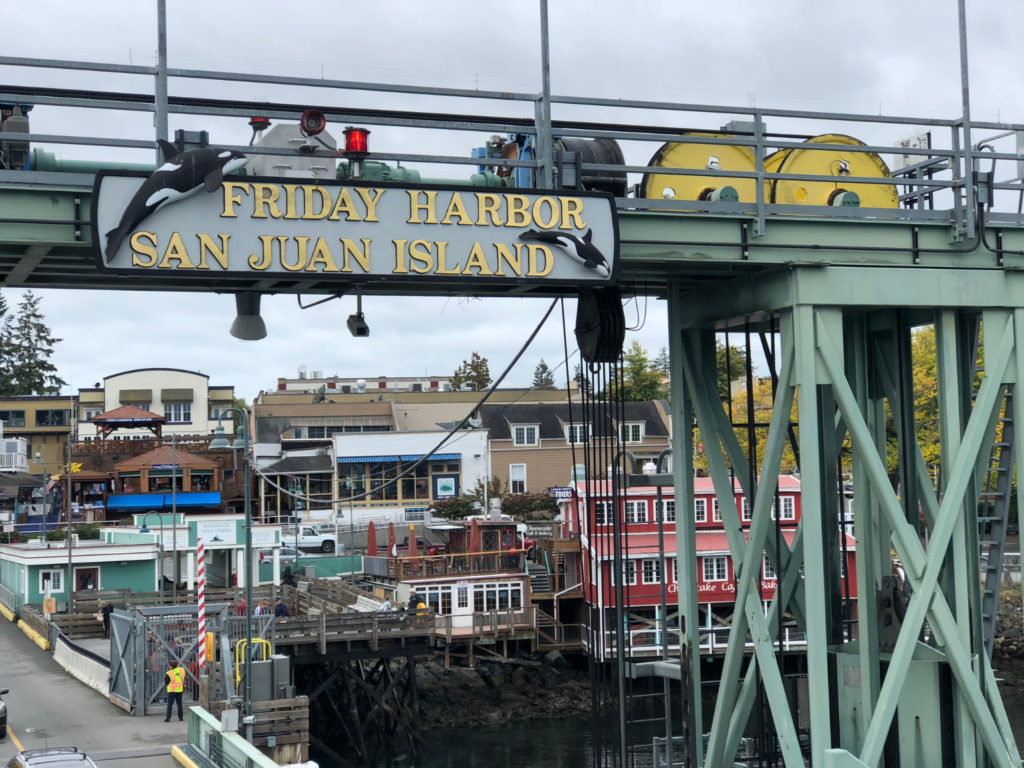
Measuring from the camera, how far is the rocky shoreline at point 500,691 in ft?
175

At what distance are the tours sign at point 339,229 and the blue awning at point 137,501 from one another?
249 ft

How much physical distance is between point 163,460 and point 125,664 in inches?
2058

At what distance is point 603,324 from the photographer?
12.8 m

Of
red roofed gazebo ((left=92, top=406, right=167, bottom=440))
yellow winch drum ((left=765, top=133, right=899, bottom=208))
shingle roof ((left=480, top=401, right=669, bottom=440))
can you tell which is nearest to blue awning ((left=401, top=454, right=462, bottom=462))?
shingle roof ((left=480, top=401, right=669, bottom=440))

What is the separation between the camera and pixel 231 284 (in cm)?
1041

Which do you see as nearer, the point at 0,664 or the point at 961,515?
the point at 961,515

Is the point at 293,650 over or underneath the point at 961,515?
underneath

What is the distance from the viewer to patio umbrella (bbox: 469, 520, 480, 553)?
63.7 meters

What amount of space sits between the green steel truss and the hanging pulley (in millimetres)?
733

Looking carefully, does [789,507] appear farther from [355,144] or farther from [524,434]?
[355,144]

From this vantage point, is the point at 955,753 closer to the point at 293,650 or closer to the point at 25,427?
the point at 293,650

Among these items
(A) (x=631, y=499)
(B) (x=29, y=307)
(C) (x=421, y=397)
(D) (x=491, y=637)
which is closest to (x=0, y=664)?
(D) (x=491, y=637)

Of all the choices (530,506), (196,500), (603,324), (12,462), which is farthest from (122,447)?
(603,324)

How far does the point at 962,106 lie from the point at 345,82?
6.01 meters
